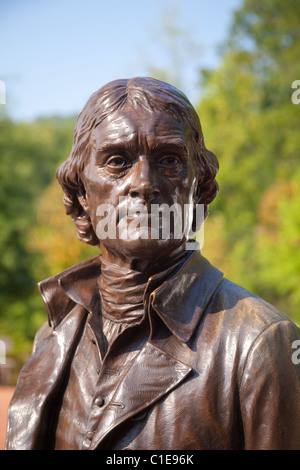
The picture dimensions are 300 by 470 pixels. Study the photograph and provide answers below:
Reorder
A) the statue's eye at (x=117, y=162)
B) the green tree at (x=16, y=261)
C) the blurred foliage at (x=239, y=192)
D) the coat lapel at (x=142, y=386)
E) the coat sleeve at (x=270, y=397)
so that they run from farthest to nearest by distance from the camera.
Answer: the green tree at (x=16, y=261) → the blurred foliage at (x=239, y=192) → the statue's eye at (x=117, y=162) → the coat lapel at (x=142, y=386) → the coat sleeve at (x=270, y=397)

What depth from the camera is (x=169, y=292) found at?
8.31ft

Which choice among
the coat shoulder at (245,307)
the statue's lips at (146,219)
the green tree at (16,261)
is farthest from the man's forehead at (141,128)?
the green tree at (16,261)

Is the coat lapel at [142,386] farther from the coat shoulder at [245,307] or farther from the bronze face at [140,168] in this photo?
the bronze face at [140,168]

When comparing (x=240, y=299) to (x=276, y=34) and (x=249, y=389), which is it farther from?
(x=276, y=34)

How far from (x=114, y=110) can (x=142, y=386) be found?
1.07 m

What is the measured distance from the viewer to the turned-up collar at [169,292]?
8.20 ft

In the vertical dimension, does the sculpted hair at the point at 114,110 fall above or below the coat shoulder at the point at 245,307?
above

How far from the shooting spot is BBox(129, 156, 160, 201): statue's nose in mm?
2428

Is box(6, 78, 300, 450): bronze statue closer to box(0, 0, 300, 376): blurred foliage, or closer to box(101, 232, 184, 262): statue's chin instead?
box(101, 232, 184, 262): statue's chin

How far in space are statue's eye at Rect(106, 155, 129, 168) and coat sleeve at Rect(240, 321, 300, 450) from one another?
33.0 inches

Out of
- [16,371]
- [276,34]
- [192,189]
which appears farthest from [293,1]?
[192,189]

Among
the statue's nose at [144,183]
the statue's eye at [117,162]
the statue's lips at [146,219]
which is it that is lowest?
the statue's lips at [146,219]

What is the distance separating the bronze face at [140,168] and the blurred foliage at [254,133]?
60.9 ft

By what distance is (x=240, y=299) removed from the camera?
2.58 metres
